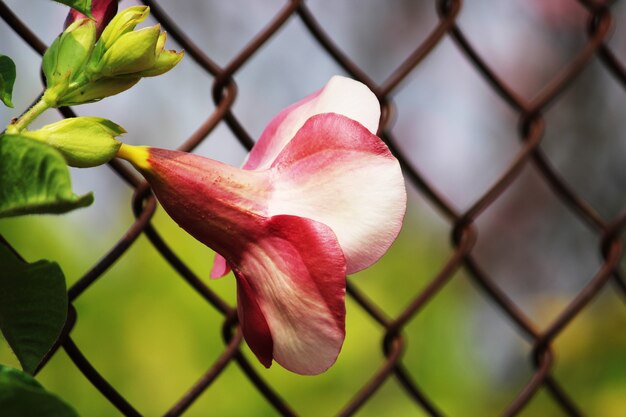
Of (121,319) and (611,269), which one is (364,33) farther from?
(611,269)

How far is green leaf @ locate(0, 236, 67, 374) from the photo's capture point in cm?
35

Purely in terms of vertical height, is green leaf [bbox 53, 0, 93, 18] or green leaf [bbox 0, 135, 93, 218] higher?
green leaf [bbox 53, 0, 93, 18]

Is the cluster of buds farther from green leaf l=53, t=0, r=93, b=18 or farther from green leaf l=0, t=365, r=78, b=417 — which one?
green leaf l=0, t=365, r=78, b=417

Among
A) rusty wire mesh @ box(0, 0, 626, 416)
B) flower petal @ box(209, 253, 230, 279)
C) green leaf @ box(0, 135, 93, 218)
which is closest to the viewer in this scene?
green leaf @ box(0, 135, 93, 218)

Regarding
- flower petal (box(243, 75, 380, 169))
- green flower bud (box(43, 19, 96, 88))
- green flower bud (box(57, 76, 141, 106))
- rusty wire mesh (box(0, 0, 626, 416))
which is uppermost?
green flower bud (box(43, 19, 96, 88))

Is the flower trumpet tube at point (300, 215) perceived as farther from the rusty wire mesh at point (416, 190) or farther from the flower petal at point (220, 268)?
the rusty wire mesh at point (416, 190)

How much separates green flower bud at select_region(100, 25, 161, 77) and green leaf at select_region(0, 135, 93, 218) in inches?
2.6

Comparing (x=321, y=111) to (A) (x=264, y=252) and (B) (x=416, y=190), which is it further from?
(B) (x=416, y=190)

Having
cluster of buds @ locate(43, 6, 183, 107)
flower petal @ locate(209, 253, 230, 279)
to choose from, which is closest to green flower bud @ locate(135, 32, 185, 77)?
cluster of buds @ locate(43, 6, 183, 107)

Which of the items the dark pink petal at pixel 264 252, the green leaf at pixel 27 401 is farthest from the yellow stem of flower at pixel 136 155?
the green leaf at pixel 27 401

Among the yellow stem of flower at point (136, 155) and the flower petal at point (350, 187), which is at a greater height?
the yellow stem of flower at point (136, 155)

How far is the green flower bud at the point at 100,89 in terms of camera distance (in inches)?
14.5

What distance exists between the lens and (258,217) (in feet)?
1.29

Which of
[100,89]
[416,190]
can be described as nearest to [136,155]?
[100,89]
